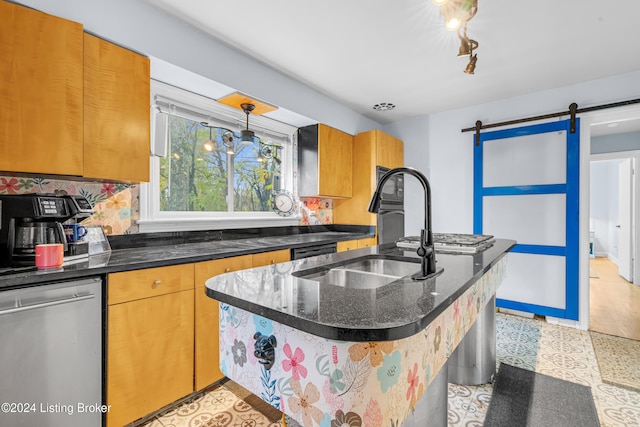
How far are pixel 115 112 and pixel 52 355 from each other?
125cm

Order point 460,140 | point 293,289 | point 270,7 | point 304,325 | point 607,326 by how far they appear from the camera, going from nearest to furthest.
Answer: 1. point 304,325
2. point 293,289
3. point 270,7
4. point 607,326
5. point 460,140

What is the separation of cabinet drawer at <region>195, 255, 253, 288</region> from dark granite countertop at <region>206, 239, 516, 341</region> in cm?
81

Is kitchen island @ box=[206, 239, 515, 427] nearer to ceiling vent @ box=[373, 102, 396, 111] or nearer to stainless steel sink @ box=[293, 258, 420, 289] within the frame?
stainless steel sink @ box=[293, 258, 420, 289]

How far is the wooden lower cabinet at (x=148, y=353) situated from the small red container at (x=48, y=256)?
0.27 m

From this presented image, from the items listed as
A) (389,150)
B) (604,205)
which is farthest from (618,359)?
(604,205)

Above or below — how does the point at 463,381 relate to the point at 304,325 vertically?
below

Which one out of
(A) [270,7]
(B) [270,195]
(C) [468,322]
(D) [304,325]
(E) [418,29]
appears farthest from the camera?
(B) [270,195]

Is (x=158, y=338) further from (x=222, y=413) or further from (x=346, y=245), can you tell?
(x=346, y=245)

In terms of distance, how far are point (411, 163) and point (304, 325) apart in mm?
3942

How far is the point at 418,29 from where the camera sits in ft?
7.09

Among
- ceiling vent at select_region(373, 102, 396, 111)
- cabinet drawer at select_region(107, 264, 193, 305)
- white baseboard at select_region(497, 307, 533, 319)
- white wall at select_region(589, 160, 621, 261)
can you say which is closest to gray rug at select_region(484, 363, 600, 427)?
white baseboard at select_region(497, 307, 533, 319)

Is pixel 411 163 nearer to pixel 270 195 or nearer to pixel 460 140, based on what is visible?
pixel 460 140

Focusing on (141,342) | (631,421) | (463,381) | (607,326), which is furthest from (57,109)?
(607,326)

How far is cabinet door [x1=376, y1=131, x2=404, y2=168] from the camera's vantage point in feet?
12.2
